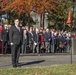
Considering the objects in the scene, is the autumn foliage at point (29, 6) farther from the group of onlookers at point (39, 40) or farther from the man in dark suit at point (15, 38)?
the man in dark suit at point (15, 38)

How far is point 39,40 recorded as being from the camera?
22.4 m

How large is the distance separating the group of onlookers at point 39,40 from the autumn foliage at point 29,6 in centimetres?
1442

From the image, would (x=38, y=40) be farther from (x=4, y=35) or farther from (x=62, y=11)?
(x=62, y=11)

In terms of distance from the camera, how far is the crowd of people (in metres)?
21.0

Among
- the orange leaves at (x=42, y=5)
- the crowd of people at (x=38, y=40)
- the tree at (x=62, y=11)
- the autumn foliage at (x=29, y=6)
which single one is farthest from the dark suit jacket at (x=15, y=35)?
the tree at (x=62, y=11)

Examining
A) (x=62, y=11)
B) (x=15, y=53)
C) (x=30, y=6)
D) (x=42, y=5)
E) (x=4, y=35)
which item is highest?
(x=42, y=5)

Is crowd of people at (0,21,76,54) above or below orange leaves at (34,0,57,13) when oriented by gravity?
below

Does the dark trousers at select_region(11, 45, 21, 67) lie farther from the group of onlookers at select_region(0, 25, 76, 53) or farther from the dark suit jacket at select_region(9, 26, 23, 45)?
the group of onlookers at select_region(0, 25, 76, 53)

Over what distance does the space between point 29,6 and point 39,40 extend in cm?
1637

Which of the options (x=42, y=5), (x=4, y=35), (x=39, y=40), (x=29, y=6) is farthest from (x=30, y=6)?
(x=4, y=35)

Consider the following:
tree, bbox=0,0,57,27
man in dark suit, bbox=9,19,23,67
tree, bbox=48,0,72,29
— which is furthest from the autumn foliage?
man in dark suit, bbox=9,19,23,67

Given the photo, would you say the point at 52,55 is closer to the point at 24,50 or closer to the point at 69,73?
the point at 24,50

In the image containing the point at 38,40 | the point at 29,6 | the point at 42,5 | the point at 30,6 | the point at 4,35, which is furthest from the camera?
the point at 42,5

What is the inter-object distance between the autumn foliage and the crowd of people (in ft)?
47.3
